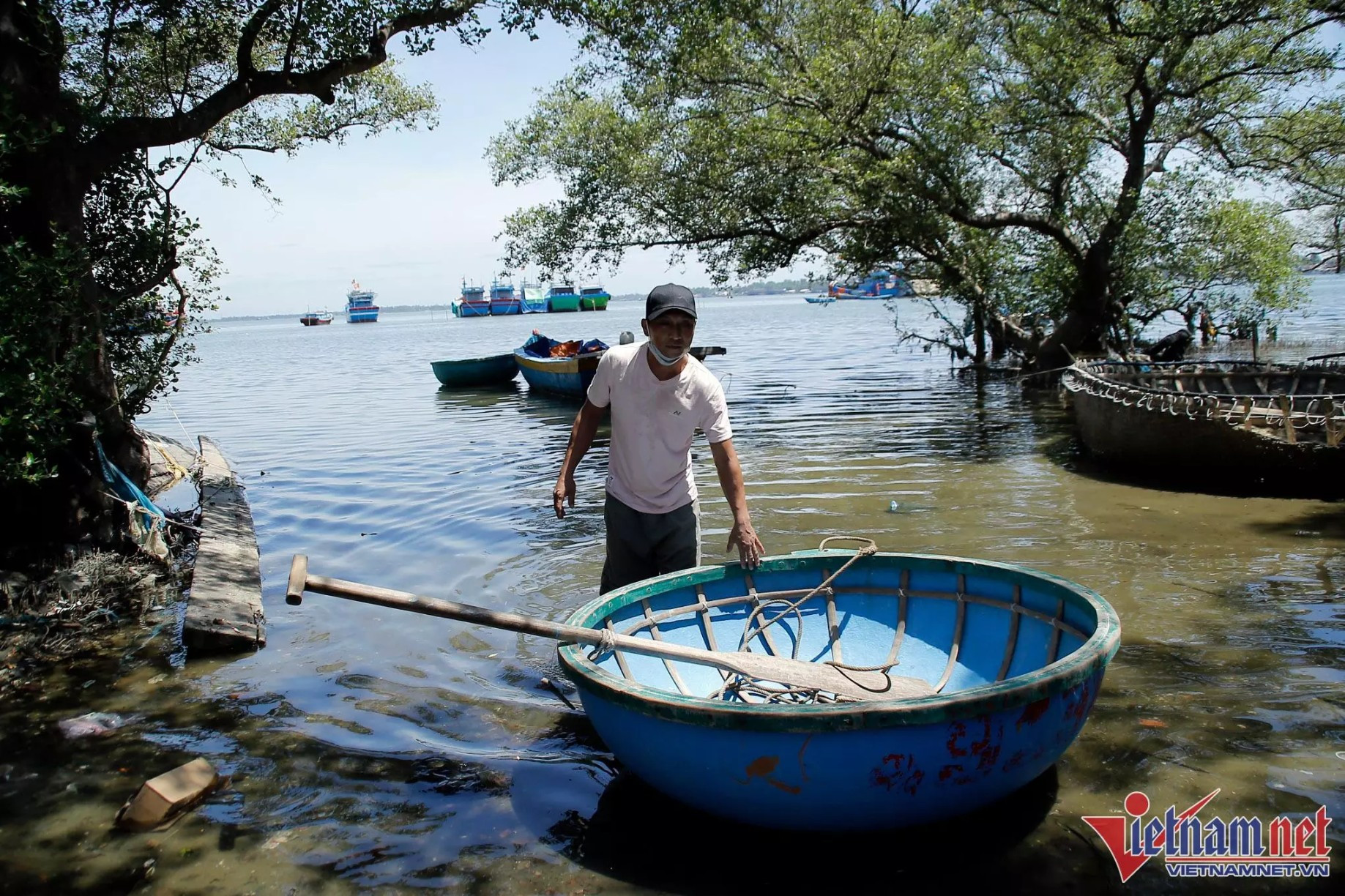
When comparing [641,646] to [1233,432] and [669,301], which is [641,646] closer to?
[669,301]

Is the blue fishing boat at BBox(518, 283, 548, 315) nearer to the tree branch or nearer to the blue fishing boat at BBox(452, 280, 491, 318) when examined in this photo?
the blue fishing boat at BBox(452, 280, 491, 318)

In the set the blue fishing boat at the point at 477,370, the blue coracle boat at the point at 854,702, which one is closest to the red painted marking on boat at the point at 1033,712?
the blue coracle boat at the point at 854,702

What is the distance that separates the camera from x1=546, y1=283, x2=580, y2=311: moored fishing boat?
103 meters

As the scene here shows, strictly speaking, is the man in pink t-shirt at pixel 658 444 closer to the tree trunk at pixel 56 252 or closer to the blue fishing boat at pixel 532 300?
the tree trunk at pixel 56 252

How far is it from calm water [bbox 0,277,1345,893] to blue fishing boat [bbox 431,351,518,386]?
13.7 meters

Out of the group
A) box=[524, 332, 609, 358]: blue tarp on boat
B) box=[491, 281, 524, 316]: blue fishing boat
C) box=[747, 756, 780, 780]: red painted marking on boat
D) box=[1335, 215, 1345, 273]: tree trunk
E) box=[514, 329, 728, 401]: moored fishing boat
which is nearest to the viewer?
box=[747, 756, 780, 780]: red painted marking on boat

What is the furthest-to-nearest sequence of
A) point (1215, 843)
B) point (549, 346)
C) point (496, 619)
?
1. point (549, 346)
2. point (496, 619)
3. point (1215, 843)

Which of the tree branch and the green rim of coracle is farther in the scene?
the tree branch

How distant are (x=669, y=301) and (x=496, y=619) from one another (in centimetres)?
172

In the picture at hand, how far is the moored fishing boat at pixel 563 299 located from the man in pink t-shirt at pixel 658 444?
99223mm

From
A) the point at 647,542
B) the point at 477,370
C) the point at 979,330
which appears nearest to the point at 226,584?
the point at 647,542

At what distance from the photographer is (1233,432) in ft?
32.2

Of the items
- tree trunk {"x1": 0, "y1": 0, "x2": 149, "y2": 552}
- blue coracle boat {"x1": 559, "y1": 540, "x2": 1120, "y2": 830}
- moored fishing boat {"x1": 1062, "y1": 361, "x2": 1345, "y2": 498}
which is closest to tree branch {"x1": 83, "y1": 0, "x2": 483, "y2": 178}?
tree trunk {"x1": 0, "y1": 0, "x2": 149, "y2": 552}

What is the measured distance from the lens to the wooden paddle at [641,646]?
3.97 metres
